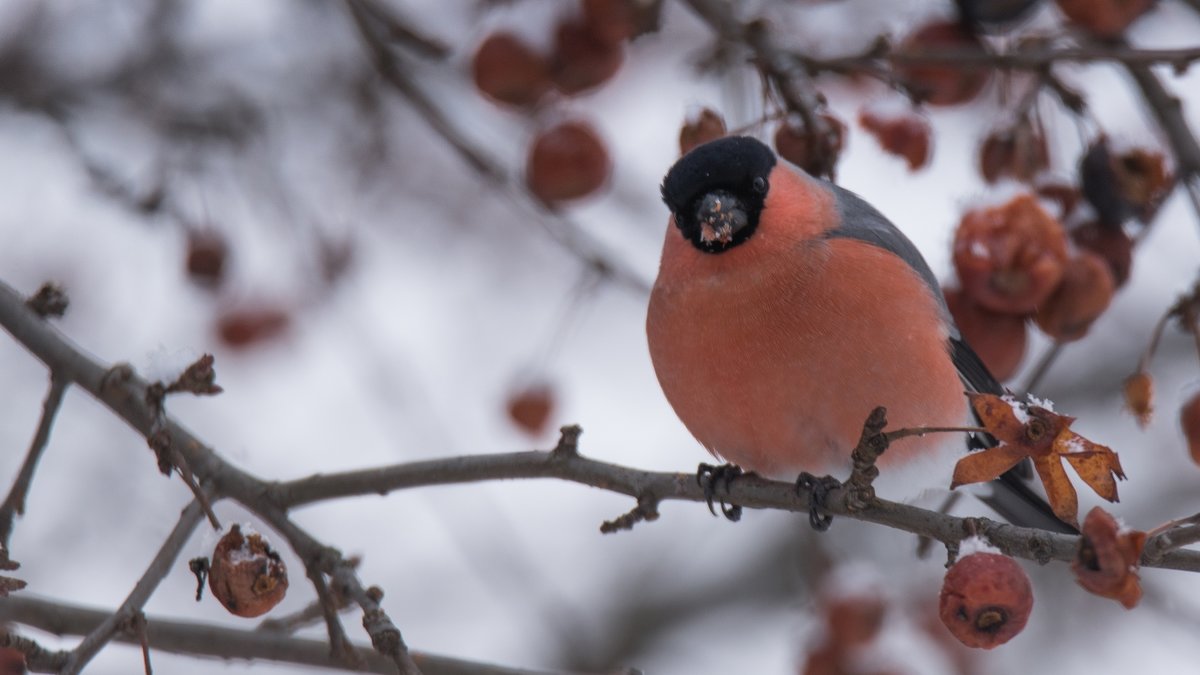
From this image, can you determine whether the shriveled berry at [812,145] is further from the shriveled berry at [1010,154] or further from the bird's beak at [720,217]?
the shriveled berry at [1010,154]

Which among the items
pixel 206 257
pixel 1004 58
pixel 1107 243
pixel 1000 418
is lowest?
pixel 1000 418

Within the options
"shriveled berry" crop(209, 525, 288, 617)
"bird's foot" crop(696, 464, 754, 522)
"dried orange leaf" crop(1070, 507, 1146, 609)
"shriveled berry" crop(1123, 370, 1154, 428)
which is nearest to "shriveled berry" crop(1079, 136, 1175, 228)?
"shriveled berry" crop(1123, 370, 1154, 428)

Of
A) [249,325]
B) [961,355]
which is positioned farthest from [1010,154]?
[249,325]

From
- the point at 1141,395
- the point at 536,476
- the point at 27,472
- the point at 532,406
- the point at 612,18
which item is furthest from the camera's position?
the point at 532,406

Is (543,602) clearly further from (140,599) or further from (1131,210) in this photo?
(140,599)

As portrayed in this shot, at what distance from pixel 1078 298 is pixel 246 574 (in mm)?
1689

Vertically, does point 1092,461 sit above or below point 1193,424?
below

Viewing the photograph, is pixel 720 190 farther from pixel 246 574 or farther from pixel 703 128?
pixel 246 574

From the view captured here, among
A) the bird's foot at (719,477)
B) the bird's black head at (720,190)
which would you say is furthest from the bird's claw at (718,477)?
the bird's black head at (720,190)

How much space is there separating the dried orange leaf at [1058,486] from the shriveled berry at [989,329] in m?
1.03

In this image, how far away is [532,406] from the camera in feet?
12.6

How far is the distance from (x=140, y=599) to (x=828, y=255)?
4.88 feet

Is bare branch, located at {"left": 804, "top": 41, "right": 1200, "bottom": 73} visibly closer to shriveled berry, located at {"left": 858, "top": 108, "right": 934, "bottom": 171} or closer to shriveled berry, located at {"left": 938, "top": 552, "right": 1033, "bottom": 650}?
shriveled berry, located at {"left": 858, "top": 108, "right": 934, "bottom": 171}

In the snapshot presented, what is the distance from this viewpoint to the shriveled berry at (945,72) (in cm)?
290
